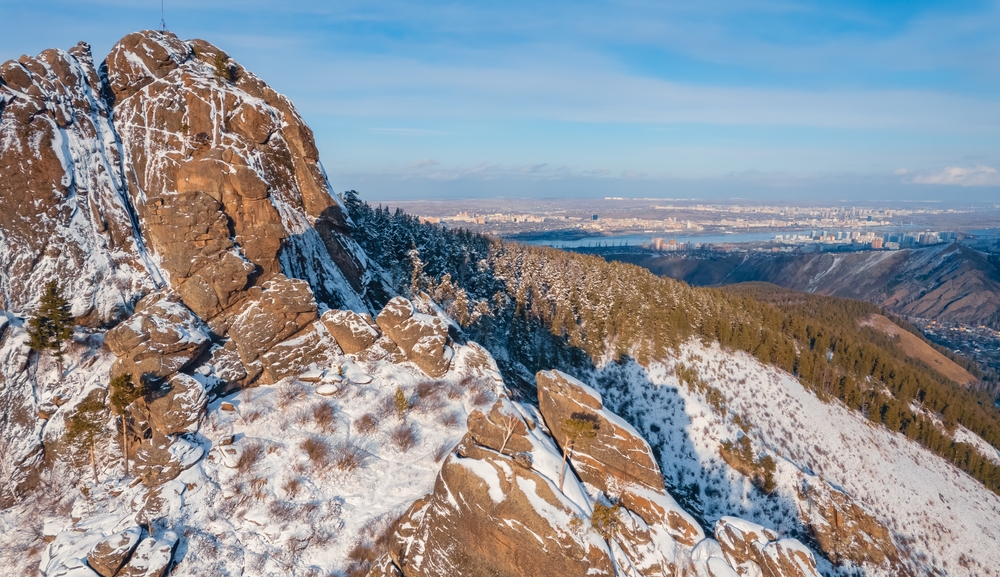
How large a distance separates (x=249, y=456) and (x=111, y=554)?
6294 mm

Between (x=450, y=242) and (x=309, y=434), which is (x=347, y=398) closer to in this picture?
(x=309, y=434)

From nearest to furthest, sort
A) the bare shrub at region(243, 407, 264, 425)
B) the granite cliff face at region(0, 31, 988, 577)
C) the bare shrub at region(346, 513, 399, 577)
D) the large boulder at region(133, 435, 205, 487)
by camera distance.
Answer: the granite cliff face at region(0, 31, 988, 577)
the bare shrub at region(346, 513, 399, 577)
the large boulder at region(133, 435, 205, 487)
the bare shrub at region(243, 407, 264, 425)

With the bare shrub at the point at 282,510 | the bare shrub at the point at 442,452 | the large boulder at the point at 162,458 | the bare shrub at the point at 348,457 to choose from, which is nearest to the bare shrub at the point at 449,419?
the bare shrub at the point at 442,452

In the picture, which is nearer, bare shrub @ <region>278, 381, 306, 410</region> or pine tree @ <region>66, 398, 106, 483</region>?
pine tree @ <region>66, 398, 106, 483</region>

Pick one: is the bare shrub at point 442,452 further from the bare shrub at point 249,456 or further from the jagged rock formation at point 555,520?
the bare shrub at point 249,456

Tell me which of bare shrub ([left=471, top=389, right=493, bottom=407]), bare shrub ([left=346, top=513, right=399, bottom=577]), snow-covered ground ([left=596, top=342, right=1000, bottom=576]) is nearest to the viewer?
bare shrub ([left=346, top=513, right=399, bottom=577])

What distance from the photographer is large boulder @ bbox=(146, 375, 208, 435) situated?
78.9 ft

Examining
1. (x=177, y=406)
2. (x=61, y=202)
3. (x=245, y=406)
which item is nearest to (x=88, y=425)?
(x=177, y=406)

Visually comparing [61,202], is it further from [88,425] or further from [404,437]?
[404,437]

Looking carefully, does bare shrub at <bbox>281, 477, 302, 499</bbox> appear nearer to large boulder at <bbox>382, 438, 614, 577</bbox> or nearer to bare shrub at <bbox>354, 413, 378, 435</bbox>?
bare shrub at <bbox>354, 413, 378, 435</bbox>

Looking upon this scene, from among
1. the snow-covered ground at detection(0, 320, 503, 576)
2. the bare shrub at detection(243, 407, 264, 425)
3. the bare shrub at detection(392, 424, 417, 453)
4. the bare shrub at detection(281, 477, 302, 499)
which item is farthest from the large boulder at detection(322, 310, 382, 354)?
the bare shrub at detection(281, 477, 302, 499)

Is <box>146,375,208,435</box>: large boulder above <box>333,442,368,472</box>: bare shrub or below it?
above

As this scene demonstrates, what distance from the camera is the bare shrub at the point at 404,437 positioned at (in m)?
25.7

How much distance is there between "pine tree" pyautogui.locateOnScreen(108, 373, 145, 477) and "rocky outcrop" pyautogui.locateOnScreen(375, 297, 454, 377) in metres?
13.5
